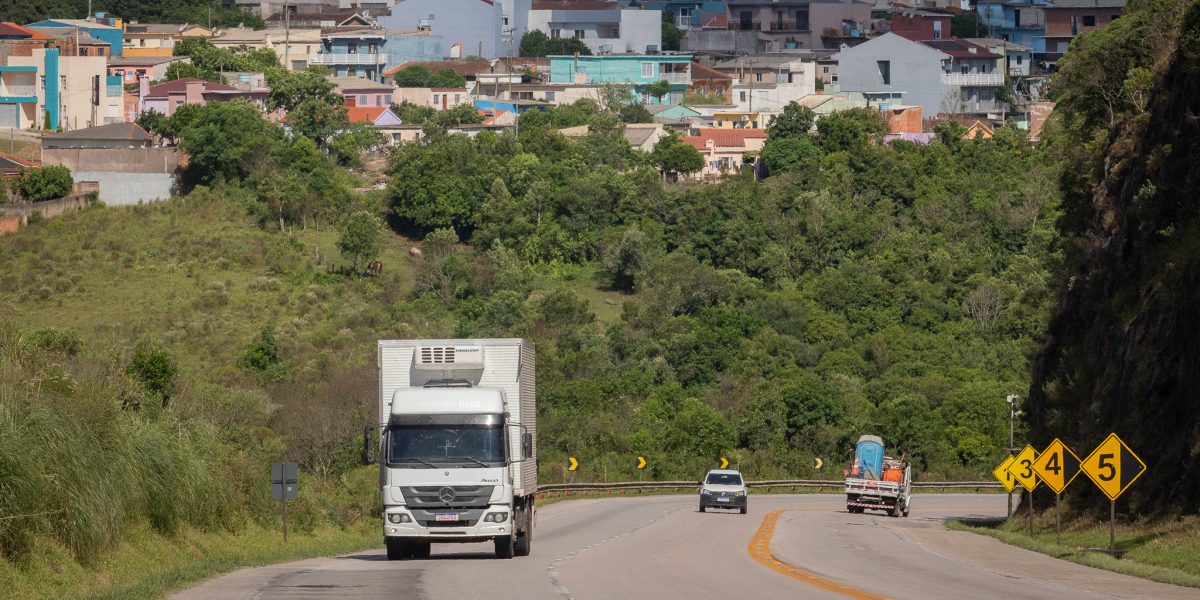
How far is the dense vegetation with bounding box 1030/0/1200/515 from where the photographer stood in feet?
124

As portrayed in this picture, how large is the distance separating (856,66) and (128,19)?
216ft

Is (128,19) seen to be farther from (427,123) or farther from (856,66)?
(856,66)

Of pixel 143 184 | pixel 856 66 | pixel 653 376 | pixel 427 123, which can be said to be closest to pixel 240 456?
pixel 653 376

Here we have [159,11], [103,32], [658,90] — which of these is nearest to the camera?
[103,32]

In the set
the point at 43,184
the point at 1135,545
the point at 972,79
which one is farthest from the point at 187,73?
the point at 1135,545

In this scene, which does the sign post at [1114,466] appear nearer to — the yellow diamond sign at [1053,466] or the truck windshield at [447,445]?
the yellow diamond sign at [1053,466]

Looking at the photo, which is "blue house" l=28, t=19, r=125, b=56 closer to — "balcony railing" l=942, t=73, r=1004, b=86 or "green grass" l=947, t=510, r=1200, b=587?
"balcony railing" l=942, t=73, r=1004, b=86

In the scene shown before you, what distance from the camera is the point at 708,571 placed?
2861cm

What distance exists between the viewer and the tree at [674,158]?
11888cm

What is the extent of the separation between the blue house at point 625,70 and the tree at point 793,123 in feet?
83.2

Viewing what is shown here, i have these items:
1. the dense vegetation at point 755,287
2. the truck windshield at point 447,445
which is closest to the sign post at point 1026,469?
the truck windshield at point 447,445

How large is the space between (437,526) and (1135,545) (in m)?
13.4

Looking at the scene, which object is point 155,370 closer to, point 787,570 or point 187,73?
point 787,570

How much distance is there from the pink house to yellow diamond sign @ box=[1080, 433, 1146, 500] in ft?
317
